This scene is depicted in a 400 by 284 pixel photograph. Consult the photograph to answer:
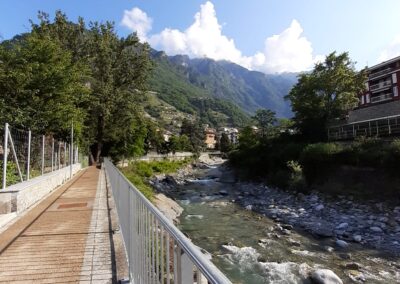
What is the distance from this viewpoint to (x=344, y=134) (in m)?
40.3

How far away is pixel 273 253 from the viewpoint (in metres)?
14.9

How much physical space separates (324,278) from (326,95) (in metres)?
33.0

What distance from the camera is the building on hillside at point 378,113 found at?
3566 cm

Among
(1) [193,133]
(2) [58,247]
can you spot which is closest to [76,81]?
(2) [58,247]

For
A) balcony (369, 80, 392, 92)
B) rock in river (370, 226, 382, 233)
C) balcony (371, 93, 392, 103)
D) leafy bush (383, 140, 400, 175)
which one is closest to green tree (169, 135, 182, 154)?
balcony (371, 93, 392, 103)

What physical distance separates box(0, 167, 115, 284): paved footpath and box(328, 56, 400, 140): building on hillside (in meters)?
32.1

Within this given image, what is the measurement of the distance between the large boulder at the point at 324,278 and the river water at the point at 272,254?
405 mm

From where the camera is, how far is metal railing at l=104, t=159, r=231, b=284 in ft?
6.40

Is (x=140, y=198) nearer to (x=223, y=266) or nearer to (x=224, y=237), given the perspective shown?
(x=223, y=266)

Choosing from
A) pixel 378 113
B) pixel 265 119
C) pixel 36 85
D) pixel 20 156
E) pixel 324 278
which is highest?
pixel 265 119

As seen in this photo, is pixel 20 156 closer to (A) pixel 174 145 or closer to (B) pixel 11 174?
(B) pixel 11 174

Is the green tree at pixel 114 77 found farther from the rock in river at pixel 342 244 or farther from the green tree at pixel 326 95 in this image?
the rock in river at pixel 342 244

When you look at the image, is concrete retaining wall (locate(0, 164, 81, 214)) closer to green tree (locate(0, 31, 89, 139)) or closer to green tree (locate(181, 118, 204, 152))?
green tree (locate(0, 31, 89, 139))

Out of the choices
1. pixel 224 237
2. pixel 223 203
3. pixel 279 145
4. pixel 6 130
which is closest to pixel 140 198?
pixel 6 130
